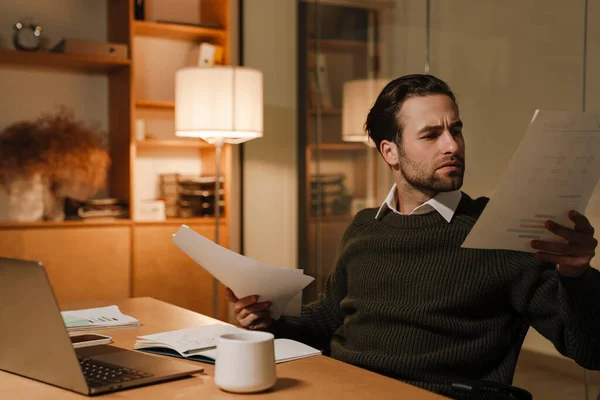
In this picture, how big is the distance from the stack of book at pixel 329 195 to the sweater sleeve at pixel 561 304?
217 cm

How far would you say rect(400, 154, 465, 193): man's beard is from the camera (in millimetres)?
1725

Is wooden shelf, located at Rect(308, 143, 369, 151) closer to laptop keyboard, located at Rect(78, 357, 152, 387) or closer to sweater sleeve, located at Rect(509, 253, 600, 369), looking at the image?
sweater sleeve, located at Rect(509, 253, 600, 369)

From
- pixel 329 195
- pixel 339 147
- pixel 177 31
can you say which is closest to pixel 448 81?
pixel 339 147

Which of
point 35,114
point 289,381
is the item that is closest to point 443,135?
point 289,381

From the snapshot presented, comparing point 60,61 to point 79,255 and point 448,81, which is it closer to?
point 79,255

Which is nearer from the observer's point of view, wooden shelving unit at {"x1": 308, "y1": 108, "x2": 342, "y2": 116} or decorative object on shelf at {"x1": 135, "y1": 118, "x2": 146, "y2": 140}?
wooden shelving unit at {"x1": 308, "y1": 108, "x2": 342, "y2": 116}

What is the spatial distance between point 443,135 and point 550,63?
0.93 m

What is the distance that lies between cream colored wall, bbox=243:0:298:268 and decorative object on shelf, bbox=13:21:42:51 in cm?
119

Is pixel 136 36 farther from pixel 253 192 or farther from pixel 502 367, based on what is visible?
pixel 502 367

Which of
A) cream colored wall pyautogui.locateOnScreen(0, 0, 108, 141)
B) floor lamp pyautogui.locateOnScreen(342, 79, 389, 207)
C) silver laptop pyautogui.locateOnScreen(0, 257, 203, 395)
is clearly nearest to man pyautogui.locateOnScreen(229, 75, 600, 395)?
silver laptop pyautogui.locateOnScreen(0, 257, 203, 395)

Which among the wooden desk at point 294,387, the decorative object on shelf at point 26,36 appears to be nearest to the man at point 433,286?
the wooden desk at point 294,387

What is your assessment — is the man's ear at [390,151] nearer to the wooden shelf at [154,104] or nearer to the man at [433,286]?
the man at [433,286]

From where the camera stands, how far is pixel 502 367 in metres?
1.63

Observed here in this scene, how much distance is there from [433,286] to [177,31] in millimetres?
3054
